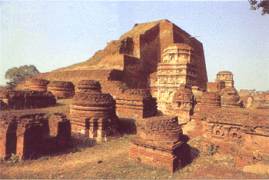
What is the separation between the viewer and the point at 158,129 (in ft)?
21.7

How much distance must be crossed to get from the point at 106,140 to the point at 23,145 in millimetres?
3077

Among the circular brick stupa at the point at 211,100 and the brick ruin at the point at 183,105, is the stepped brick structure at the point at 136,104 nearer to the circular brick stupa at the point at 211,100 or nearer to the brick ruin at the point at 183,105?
the brick ruin at the point at 183,105

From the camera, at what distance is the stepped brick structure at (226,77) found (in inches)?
1154

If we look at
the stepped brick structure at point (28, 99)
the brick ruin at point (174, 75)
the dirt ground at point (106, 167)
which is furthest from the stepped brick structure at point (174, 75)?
the dirt ground at point (106, 167)

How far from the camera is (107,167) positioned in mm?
6152

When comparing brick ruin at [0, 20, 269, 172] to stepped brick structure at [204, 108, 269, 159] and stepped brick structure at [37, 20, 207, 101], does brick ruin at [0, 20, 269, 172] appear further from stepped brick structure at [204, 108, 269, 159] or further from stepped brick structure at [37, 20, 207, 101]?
stepped brick structure at [37, 20, 207, 101]

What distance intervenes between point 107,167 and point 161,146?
1491mm

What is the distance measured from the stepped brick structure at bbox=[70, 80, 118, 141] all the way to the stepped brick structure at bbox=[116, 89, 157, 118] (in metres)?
1.96

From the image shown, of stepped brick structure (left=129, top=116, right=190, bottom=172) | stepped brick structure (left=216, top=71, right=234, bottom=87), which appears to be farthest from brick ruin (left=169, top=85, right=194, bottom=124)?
stepped brick structure (left=216, top=71, right=234, bottom=87)

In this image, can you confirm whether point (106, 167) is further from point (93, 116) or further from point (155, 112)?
point (155, 112)

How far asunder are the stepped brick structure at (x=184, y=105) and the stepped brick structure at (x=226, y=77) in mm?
18812

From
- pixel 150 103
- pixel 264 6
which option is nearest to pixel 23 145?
pixel 150 103

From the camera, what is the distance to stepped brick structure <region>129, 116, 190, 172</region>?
6.05m

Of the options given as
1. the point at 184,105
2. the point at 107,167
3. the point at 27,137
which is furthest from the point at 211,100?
the point at 27,137
